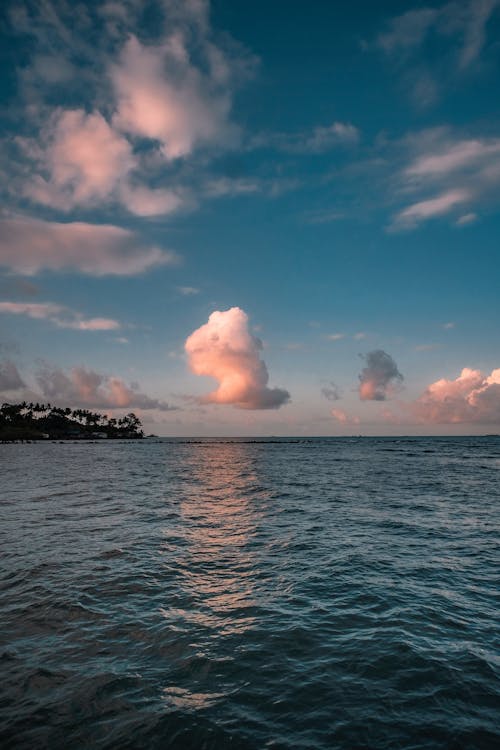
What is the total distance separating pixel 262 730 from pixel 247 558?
33.5 ft

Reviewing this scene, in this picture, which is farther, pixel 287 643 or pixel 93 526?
pixel 93 526

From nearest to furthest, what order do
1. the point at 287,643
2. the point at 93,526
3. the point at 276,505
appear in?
1. the point at 287,643
2. the point at 93,526
3. the point at 276,505

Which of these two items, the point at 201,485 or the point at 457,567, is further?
the point at 201,485

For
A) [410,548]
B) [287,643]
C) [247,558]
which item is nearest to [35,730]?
[287,643]

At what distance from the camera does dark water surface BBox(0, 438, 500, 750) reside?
7141mm

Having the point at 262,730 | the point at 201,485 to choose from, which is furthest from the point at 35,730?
the point at 201,485

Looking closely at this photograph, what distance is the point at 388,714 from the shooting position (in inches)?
296

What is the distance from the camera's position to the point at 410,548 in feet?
61.6

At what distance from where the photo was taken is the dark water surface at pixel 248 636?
7.14 metres

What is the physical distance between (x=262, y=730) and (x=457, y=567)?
11.9 metres

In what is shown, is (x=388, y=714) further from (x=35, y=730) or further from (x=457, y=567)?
(x=457, y=567)

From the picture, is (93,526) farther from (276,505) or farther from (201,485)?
(201,485)

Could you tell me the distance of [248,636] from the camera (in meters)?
10.4

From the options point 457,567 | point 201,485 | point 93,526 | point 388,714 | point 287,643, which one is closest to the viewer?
point 388,714
